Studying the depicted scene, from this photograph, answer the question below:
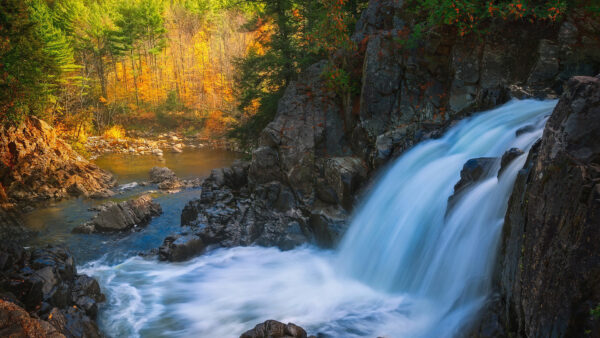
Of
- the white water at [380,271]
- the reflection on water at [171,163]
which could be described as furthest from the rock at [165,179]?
the white water at [380,271]

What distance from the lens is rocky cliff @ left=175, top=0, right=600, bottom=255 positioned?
33.4ft

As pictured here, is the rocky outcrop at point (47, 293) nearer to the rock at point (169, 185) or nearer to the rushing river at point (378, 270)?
the rushing river at point (378, 270)

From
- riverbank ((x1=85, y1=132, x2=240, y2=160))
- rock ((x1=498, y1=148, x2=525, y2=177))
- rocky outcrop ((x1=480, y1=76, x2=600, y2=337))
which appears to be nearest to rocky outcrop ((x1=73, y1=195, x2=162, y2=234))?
rock ((x1=498, y1=148, x2=525, y2=177))

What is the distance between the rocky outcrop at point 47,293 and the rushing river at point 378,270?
66 centimetres

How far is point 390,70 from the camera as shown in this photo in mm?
12484

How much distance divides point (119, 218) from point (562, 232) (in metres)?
14.2

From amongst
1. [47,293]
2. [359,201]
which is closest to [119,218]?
[47,293]

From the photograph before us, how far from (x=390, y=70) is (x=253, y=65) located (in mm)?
7472

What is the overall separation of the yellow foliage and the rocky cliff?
27.6 m

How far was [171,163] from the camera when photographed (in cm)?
2839

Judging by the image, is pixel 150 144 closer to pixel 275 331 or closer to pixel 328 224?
pixel 328 224

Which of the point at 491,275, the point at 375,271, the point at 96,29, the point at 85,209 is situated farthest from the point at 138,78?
the point at 491,275

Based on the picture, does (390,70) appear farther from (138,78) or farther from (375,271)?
(138,78)

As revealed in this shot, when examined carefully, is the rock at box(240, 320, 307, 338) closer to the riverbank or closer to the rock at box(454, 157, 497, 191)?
the rock at box(454, 157, 497, 191)
